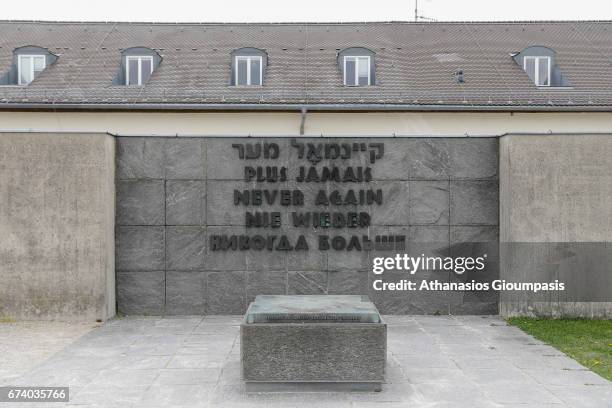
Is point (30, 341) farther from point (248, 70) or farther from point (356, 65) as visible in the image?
point (356, 65)

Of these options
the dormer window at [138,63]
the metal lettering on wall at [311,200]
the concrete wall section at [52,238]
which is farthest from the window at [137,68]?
the metal lettering on wall at [311,200]

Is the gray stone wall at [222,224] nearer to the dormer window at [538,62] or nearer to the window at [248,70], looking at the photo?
the window at [248,70]

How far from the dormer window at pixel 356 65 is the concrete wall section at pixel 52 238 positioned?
41.0 feet

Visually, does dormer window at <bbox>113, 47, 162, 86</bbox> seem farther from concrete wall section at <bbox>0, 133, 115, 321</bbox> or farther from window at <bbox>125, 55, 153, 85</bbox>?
concrete wall section at <bbox>0, 133, 115, 321</bbox>

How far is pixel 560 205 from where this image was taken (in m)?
11.5

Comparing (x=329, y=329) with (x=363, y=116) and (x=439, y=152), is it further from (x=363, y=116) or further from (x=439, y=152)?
(x=363, y=116)

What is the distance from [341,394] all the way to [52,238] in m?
6.36

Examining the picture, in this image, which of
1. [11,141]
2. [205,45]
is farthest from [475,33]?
[11,141]

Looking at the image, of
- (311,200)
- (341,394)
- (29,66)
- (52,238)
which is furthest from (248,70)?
(341,394)

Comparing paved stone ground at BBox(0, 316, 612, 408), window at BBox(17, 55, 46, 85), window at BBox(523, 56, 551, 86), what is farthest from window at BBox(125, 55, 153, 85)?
paved stone ground at BBox(0, 316, 612, 408)

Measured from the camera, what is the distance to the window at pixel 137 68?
22.4 meters

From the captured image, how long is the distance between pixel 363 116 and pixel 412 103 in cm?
148

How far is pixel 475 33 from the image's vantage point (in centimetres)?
2508

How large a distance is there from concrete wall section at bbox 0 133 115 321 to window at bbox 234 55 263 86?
447 inches
